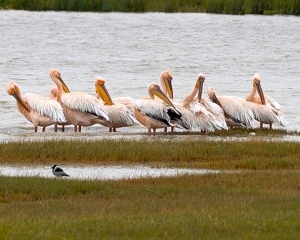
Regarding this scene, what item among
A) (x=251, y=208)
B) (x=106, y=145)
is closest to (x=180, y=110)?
(x=106, y=145)

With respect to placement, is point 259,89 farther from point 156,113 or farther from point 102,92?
point 102,92

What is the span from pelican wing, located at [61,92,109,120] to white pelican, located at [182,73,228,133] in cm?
136

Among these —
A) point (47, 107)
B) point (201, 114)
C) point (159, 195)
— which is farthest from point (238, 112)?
point (159, 195)

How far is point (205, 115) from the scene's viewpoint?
49.0 ft

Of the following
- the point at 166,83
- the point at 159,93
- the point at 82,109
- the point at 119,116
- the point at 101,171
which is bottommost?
the point at 119,116

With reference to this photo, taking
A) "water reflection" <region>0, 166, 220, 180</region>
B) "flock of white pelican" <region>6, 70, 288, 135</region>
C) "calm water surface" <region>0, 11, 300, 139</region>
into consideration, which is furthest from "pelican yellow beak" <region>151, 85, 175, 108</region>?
"water reflection" <region>0, 166, 220, 180</region>

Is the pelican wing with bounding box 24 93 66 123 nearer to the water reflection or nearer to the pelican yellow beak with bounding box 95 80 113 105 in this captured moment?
the pelican yellow beak with bounding box 95 80 113 105

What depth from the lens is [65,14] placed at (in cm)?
4462

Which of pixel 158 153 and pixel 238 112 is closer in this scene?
pixel 158 153

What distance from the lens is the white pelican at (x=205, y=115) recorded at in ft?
48.6

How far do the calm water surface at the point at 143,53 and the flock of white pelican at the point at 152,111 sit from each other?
65cm

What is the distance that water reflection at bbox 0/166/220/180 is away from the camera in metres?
10.6

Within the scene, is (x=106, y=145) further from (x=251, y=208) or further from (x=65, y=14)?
(x=65, y=14)

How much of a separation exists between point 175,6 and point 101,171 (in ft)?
118
